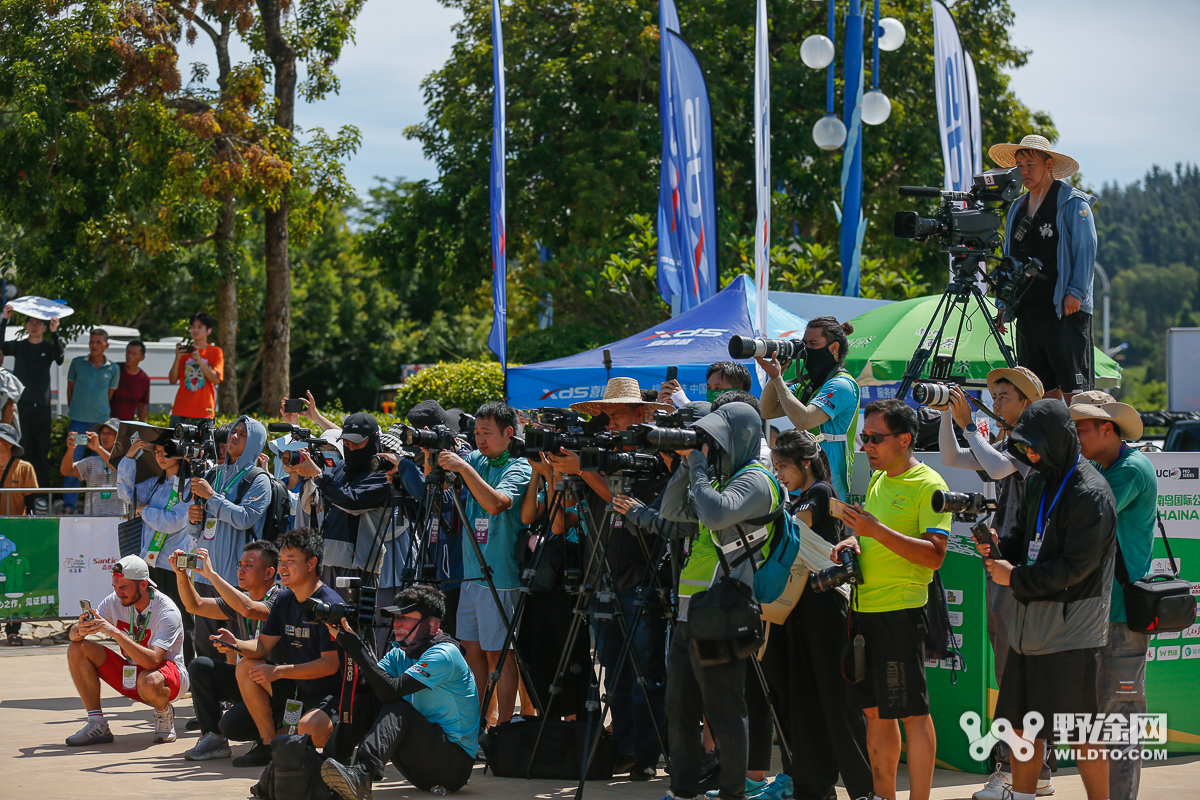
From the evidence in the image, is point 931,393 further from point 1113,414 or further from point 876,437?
point 1113,414

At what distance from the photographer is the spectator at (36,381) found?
1286cm

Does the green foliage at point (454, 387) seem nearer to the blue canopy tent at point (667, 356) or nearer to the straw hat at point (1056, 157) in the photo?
the blue canopy tent at point (667, 356)

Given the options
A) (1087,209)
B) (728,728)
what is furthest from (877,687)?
(1087,209)

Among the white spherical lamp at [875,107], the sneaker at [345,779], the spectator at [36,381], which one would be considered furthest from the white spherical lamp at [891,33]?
the sneaker at [345,779]

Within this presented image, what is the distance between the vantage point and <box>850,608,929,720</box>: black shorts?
182 inches

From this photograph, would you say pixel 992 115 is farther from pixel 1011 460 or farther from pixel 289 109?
pixel 1011 460

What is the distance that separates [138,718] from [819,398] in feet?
16.5

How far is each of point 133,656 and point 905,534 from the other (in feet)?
15.4

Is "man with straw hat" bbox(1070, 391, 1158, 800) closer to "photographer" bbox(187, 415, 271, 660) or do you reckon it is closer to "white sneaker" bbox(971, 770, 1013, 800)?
"white sneaker" bbox(971, 770, 1013, 800)

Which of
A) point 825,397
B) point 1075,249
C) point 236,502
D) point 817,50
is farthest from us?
point 817,50

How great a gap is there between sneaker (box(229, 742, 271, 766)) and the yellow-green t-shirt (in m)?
3.42

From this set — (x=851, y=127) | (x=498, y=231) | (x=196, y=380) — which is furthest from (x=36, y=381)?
(x=851, y=127)

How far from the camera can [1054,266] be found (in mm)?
6031

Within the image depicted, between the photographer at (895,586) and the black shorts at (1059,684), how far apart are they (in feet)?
1.33
